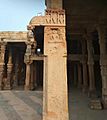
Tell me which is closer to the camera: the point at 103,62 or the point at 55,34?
the point at 55,34

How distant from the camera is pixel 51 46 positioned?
217 inches

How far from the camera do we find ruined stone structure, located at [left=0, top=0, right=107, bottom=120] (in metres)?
5.35

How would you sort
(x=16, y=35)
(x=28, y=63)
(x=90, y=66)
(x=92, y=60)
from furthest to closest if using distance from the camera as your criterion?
1. (x=16, y=35)
2. (x=28, y=63)
3. (x=92, y=60)
4. (x=90, y=66)

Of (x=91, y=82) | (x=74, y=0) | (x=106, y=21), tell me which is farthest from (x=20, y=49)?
(x=74, y=0)

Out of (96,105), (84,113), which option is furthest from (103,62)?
(84,113)

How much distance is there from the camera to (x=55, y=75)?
5402mm

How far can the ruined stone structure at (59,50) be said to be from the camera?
17.5 feet

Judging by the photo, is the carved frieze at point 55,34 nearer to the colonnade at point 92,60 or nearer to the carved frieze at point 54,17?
the carved frieze at point 54,17

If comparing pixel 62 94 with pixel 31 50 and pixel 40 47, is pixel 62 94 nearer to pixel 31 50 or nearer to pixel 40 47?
pixel 31 50

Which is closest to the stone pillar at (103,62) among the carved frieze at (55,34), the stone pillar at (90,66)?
the stone pillar at (90,66)

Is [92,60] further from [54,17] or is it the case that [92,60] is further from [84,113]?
[54,17]

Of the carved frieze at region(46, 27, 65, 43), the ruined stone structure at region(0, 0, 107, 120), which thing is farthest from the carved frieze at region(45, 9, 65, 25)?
the carved frieze at region(46, 27, 65, 43)

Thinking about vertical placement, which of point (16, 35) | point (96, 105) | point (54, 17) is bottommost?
point (96, 105)

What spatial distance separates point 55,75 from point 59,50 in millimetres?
615
